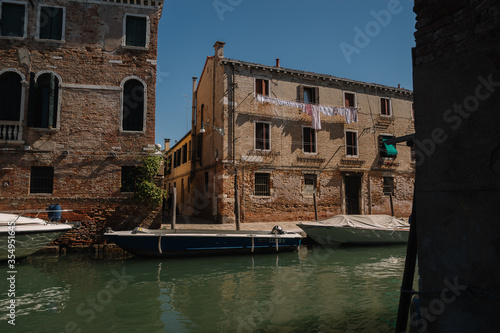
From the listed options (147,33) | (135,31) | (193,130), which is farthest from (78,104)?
(193,130)

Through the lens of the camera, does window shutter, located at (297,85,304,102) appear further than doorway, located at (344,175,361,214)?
No

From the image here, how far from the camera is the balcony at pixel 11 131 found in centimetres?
1226

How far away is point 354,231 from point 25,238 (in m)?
11.4

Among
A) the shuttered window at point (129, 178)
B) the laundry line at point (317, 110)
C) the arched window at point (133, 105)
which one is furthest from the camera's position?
the laundry line at point (317, 110)

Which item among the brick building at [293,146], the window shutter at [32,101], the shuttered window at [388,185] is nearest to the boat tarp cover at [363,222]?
the brick building at [293,146]

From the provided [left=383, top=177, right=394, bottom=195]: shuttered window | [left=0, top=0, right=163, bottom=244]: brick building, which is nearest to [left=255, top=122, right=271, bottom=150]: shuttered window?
[left=0, top=0, right=163, bottom=244]: brick building

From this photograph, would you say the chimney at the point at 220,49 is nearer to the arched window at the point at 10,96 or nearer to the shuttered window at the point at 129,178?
the shuttered window at the point at 129,178

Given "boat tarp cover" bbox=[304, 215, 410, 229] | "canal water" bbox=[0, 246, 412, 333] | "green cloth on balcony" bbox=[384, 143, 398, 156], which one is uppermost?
"green cloth on balcony" bbox=[384, 143, 398, 156]

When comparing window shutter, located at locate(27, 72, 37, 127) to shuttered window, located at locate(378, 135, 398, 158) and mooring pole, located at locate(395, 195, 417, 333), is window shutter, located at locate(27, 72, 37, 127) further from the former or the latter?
shuttered window, located at locate(378, 135, 398, 158)

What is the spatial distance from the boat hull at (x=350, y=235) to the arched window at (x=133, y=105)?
7.93 m

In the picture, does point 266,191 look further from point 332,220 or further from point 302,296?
point 302,296

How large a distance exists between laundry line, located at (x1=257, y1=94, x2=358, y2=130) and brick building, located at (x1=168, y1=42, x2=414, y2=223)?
0.06 metres

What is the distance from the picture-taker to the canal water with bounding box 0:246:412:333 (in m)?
5.37

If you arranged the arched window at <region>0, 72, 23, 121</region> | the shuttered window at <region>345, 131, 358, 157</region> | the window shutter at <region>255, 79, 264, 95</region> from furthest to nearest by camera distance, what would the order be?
the shuttered window at <region>345, 131, 358, 157</region>
the window shutter at <region>255, 79, 264, 95</region>
the arched window at <region>0, 72, 23, 121</region>
